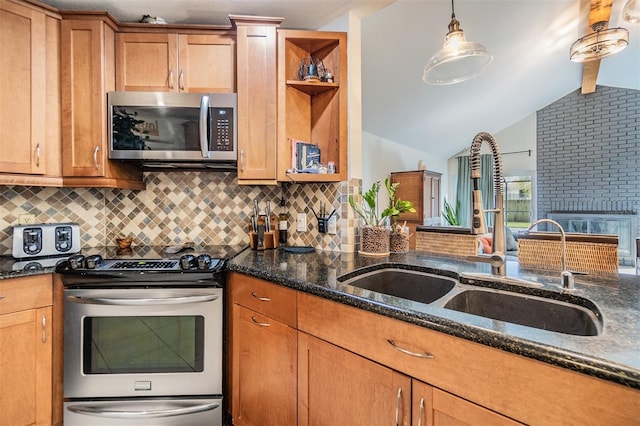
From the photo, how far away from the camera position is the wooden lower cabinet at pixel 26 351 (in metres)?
1.36

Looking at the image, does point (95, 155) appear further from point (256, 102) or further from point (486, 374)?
point (486, 374)

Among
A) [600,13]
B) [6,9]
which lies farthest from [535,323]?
[600,13]

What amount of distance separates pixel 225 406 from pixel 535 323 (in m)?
1.50

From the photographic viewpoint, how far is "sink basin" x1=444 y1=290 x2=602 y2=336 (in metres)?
0.92

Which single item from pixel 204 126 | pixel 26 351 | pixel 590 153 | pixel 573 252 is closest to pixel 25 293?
pixel 26 351

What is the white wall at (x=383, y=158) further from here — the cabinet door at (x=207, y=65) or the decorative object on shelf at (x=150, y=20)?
the decorative object on shelf at (x=150, y=20)

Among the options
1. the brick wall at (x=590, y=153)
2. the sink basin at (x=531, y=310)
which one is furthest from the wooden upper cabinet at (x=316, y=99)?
the brick wall at (x=590, y=153)

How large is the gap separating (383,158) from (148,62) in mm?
4116

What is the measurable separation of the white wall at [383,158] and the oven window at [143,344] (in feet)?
12.5

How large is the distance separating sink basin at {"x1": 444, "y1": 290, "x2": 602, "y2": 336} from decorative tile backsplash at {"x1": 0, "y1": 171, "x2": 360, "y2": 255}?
39.3 inches

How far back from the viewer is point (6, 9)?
153 cm

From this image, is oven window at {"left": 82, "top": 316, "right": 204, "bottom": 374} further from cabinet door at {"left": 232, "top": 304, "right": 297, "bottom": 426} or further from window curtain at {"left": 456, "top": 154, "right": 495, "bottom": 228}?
window curtain at {"left": 456, "top": 154, "right": 495, "bottom": 228}

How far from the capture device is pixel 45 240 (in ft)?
5.56

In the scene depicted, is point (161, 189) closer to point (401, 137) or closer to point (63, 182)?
point (63, 182)
